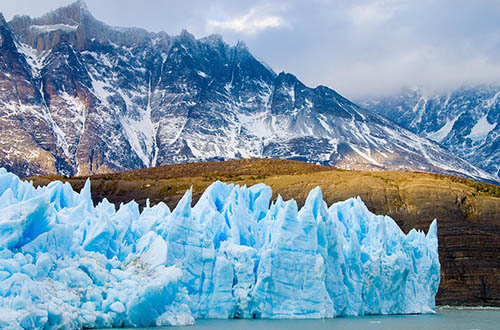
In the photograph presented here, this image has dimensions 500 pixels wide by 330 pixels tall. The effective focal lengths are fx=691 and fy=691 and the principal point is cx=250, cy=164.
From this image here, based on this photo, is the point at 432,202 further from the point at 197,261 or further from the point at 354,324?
the point at 197,261

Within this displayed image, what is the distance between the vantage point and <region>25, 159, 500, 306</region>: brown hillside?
2625 inches

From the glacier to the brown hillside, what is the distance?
24.8m

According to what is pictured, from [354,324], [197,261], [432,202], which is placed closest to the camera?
[197,261]

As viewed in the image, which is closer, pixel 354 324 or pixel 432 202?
pixel 354 324

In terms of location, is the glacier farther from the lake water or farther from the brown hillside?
the brown hillside

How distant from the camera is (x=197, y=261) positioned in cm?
3138

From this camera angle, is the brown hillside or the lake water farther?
the brown hillside

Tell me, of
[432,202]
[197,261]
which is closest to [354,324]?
[197,261]

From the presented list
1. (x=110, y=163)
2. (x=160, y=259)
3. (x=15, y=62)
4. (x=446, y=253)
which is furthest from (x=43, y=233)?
(x=15, y=62)

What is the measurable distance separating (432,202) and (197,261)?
4781 centimetres

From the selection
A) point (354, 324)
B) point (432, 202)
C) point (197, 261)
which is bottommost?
point (354, 324)

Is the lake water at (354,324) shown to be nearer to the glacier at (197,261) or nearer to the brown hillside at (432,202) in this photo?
the glacier at (197,261)

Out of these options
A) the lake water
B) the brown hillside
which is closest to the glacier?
the lake water

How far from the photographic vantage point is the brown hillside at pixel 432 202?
A: 219ft
